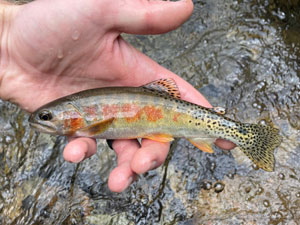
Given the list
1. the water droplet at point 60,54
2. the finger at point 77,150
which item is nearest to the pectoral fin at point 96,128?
the finger at point 77,150

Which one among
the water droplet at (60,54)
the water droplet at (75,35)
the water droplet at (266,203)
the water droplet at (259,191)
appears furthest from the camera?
the water droplet at (259,191)

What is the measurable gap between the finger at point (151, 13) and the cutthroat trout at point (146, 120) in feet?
2.36

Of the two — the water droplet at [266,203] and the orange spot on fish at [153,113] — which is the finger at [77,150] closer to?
the orange spot on fish at [153,113]

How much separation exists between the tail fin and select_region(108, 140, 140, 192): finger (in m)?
1.37

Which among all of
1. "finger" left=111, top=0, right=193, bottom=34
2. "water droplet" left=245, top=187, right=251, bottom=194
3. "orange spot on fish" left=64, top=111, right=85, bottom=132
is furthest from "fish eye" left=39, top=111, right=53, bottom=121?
"water droplet" left=245, top=187, right=251, bottom=194

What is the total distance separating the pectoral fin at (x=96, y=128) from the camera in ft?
11.8

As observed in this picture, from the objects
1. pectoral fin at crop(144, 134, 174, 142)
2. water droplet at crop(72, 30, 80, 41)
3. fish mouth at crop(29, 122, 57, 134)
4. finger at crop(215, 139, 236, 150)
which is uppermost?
water droplet at crop(72, 30, 80, 41)

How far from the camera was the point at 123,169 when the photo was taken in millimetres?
3197

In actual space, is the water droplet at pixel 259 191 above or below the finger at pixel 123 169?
below

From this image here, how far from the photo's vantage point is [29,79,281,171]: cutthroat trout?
11.9 feet

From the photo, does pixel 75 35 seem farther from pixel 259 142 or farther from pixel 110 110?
pixel 259 142

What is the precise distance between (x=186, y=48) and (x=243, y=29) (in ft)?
3.99

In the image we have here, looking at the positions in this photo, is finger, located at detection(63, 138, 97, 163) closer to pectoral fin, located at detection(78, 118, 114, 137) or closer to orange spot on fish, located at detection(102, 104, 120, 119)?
pectoral fin, located at detection(78, 118, 114, 137)

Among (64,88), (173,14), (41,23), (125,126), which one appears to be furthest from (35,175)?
(173,14)
